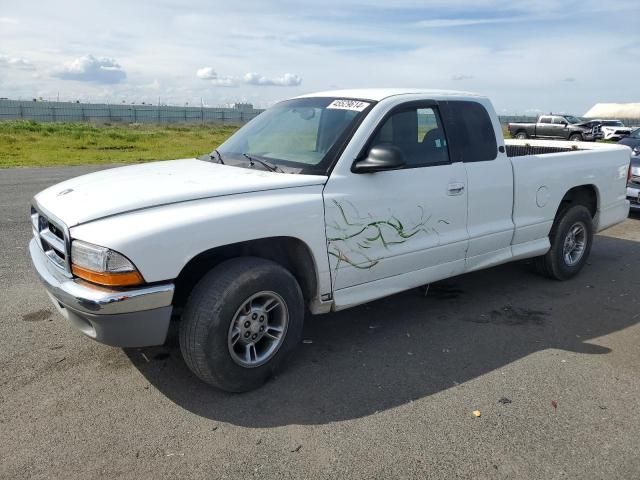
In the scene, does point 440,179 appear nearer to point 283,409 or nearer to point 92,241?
point 283,409

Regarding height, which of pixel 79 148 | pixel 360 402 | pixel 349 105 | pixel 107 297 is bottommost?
pixel 360 402

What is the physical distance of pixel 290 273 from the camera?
3.67 m

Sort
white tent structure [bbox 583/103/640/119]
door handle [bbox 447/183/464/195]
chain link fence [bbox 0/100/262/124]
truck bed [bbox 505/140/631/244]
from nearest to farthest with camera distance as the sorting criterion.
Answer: door handle [bbox 447/183/464/195], truck bed [bbox 505/140/631/244], chain link fence [bbox 0/100/262/124], white tent structure [bbox 583/103/640/119]

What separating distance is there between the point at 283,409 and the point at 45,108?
65875mm

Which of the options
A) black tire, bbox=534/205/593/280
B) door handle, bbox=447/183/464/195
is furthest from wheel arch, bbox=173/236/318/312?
black tire, bbox=534/205/593/280

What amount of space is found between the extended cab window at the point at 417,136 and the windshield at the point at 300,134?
9.6 inches

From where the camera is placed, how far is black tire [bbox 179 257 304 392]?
3272 millimetres

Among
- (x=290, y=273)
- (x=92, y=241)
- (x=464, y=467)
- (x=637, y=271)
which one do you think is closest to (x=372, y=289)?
(x=290, y=273)

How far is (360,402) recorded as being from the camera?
344 cm

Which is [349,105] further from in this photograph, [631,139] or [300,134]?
[631,139]

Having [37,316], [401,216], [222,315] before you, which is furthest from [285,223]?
[37,316]

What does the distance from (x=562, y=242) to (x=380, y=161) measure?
2937 millimetres

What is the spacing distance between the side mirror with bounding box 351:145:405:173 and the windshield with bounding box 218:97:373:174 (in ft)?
0.68

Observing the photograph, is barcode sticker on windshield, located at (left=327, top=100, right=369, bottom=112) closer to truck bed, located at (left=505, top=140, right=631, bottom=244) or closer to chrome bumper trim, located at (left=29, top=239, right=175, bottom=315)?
truck bed, located at (left=505, top=140, right=631, bottom=244)
